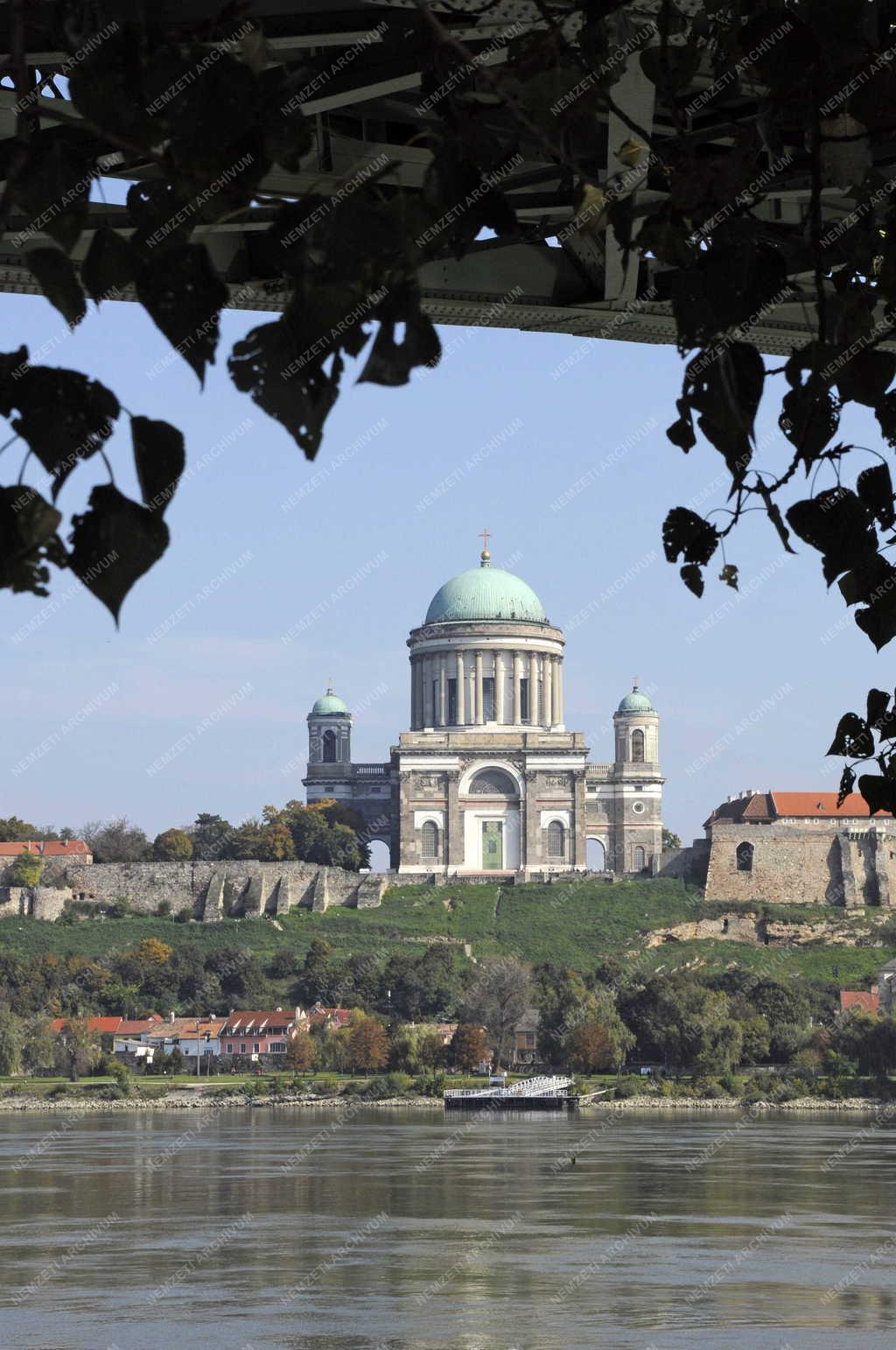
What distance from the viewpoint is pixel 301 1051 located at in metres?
65.9

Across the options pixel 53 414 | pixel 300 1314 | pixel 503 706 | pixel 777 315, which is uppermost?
pixel 503 706

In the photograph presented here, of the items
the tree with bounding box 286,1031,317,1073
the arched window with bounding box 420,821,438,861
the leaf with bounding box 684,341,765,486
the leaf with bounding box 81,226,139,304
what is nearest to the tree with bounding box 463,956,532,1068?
the tree with bounding box 286,1031,317,1073

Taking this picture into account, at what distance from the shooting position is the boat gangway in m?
63.2

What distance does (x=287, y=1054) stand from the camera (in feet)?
221

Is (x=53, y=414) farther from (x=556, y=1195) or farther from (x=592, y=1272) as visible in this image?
(x=556, y=1195)

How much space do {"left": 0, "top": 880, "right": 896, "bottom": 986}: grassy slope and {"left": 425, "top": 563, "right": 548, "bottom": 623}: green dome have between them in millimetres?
13713

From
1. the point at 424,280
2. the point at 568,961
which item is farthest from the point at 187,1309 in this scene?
the point at 568,961

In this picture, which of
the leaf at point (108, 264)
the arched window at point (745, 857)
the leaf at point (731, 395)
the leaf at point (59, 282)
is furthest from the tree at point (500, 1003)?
the leaf at point (59, 282)

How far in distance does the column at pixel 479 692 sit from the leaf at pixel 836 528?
8092 centimetres

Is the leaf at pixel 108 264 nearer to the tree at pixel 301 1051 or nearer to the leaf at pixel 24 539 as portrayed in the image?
the leaf at pixel 24 539

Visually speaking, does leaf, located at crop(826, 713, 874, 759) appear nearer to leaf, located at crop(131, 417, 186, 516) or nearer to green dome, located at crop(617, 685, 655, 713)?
leaf, located at crop(131, 417, 186, 516)

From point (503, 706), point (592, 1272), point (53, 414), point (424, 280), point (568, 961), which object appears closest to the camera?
point (53, 414)

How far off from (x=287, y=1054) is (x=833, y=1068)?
18522mm

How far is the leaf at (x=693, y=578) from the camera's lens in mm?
2748
